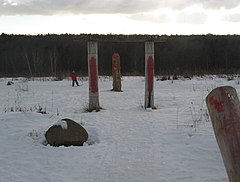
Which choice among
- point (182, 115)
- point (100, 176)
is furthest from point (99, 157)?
point (182, 115)

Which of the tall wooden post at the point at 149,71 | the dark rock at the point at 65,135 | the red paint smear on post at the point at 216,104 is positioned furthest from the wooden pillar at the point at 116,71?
the red paint smear on post at the point at 216,104

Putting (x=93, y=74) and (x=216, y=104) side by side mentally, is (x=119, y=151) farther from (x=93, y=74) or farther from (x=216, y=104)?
(x=93, y=74)

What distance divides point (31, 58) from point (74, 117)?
4560 cm

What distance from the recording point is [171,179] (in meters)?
5.33

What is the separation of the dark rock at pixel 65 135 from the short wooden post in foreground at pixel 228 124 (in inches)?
146

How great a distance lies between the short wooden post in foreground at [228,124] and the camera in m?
3.88

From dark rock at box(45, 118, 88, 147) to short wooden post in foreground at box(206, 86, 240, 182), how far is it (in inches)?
146

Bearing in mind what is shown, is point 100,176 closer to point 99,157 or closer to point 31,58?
point 99,157

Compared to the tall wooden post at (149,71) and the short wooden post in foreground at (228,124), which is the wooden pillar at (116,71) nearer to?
the tall wooden post at (149,71)

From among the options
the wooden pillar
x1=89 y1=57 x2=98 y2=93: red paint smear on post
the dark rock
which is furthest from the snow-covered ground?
the wooden pillar

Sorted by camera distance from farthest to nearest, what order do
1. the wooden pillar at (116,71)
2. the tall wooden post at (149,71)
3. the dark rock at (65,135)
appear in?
1. the wooden pillar at (116,71)
2. the tall wooden post at (149,71)
3. the dark rock at (65,135)

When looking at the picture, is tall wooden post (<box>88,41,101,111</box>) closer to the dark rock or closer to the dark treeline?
the dark rock

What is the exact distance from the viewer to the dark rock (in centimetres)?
712

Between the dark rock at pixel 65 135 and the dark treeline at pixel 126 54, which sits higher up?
the dark treeline at pixel 126 54
